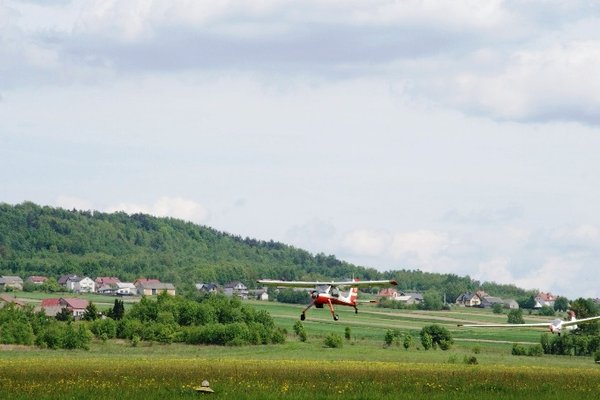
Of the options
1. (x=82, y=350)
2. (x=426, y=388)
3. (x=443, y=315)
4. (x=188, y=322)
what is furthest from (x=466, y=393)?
(x=443, y=315)

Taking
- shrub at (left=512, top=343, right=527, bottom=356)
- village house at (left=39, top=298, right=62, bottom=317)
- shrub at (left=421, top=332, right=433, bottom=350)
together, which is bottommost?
shrub at (left=512, top=343, right=527, bottom=356)

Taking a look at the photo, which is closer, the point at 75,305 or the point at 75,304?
the point at 75,305

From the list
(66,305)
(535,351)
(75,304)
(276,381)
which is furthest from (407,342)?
(75,304)

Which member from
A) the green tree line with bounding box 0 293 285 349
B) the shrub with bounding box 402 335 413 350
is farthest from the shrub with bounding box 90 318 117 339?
the shrub with bounding box 402 335 413 350

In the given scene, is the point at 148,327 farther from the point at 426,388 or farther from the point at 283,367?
the point at 426,388

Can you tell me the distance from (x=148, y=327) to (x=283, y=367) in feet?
128

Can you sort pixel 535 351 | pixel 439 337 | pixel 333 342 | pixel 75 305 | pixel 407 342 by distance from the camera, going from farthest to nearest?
1. pixel 75 305
2. pixel 439 337
3. pixel 407 342
4. pixel 535 351
5. pixel 333 342

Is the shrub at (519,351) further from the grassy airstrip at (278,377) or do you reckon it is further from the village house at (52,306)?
the village house at (52,306)

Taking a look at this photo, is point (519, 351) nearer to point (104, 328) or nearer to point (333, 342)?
point (333, 342)

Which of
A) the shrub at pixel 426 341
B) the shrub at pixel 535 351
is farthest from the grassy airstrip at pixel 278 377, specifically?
the shrub at pixel 426 341

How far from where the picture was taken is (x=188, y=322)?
107625 mm

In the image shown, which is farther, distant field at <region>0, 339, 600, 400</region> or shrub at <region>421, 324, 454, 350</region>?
shrub at <region>421, 324, 454, 350</region>

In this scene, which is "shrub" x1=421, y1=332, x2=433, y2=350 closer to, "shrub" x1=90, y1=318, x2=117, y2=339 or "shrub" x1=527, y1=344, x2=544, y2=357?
"shrub" x1=527, y1=344, x2=544, y2=357

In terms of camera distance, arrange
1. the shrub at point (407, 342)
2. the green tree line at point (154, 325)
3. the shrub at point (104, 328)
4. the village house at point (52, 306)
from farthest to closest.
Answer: the village house at point (52, 306) → the shrub at point (407, 342) → the shrub at point (104, 328) → the green tree line at point (154, 325)
